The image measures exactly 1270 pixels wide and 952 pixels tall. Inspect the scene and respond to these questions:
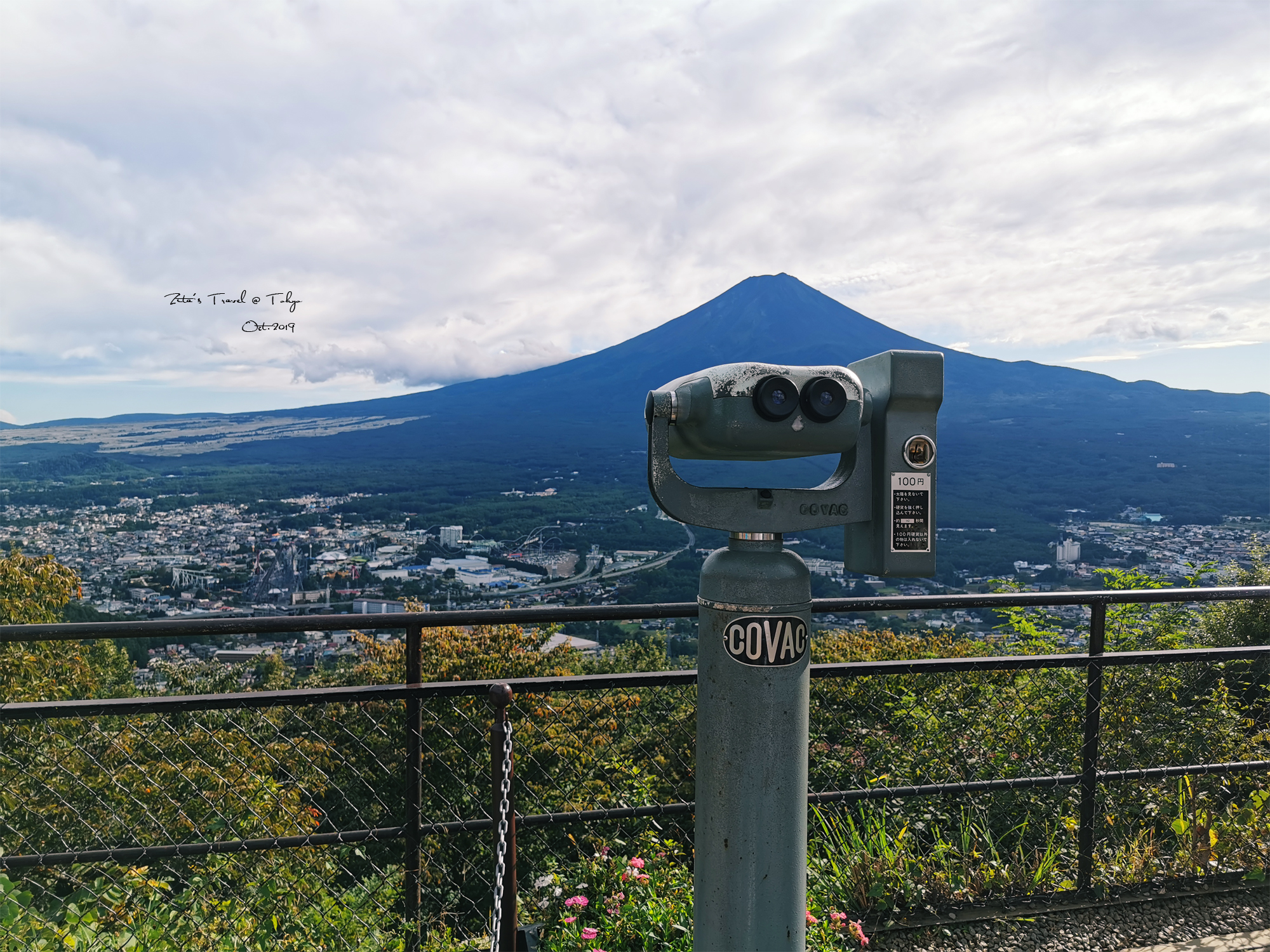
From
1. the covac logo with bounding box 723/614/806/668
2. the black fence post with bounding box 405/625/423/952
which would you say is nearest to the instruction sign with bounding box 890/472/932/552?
the covac logo with bounding box 723/614/806/668

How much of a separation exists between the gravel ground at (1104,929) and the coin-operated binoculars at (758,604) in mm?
1084

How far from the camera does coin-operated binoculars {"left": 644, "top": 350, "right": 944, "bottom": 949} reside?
4.36ft

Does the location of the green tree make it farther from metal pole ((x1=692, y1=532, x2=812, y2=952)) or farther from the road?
the road

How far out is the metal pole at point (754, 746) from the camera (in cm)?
134

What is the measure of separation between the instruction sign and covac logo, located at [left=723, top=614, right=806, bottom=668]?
27cm

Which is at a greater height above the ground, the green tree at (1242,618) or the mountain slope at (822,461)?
the mountain slope at (822,461)

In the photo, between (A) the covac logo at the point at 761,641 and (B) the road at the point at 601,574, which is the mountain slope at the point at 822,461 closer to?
(B) the road at the point at 601,574

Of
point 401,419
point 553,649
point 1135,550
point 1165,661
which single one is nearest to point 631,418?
point 401,419

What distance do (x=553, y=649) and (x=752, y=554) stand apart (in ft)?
35.6

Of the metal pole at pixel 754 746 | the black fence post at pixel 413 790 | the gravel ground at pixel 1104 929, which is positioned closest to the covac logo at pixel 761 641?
the metal pole at pixel 754 746

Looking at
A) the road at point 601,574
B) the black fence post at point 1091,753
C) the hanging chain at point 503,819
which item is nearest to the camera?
the hanging chain at point 503,819

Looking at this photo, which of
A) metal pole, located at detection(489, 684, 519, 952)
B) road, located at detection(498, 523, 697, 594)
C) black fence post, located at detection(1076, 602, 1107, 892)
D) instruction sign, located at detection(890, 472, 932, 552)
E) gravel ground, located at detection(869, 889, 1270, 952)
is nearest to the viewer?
instruction sign, located at detection(890, 472, 932, 552)

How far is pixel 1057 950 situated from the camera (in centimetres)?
219

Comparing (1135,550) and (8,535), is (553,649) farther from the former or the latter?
(8,535)
